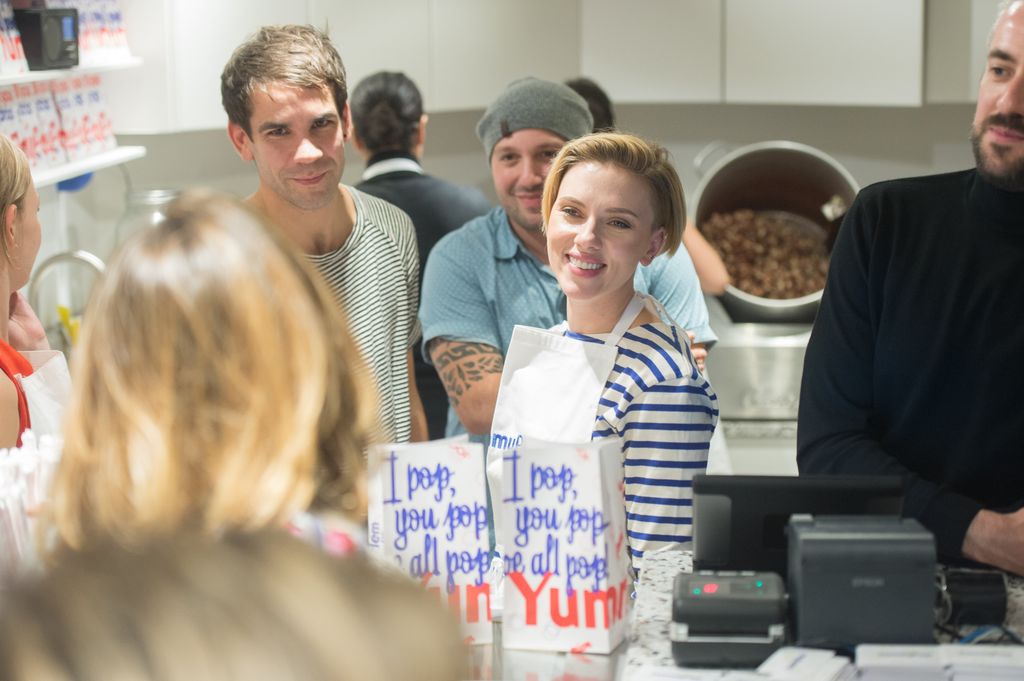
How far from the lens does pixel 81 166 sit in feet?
9.46

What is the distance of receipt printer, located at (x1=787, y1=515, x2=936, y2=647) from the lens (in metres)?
1.23

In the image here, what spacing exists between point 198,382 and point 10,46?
2067 mm

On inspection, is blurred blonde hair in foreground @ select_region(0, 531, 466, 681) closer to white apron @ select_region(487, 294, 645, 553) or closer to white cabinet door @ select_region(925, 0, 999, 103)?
white apron @ select_region(487, 294, 645, 553)

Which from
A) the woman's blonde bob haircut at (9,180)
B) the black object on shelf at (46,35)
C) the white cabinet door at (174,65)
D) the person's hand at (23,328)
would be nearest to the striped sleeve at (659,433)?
the woman's blonde bob haircut at (9,180)

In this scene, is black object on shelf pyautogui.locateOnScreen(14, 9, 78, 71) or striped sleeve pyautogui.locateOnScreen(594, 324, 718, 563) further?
black object on shelf pyautogui.locateOnScreen(14, 9, 78, 71)

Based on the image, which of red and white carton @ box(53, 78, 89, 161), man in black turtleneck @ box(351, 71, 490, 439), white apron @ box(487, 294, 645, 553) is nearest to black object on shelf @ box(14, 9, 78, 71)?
red and white carton @ box(53, 78, 89, 161)

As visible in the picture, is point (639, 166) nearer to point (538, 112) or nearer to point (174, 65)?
point (538, 112)

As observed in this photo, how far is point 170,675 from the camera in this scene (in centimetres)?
56

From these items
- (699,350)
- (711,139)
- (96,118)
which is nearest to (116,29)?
(96,118)

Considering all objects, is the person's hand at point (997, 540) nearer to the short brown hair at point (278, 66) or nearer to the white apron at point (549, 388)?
the white apron at point (549, 388)

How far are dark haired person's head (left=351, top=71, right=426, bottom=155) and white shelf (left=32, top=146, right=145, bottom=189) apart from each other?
60 cm

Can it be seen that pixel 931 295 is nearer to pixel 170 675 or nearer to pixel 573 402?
pixel 573 402

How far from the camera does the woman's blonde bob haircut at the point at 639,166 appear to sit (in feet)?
5.90

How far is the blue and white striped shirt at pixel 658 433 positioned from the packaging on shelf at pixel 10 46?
5.20ft
